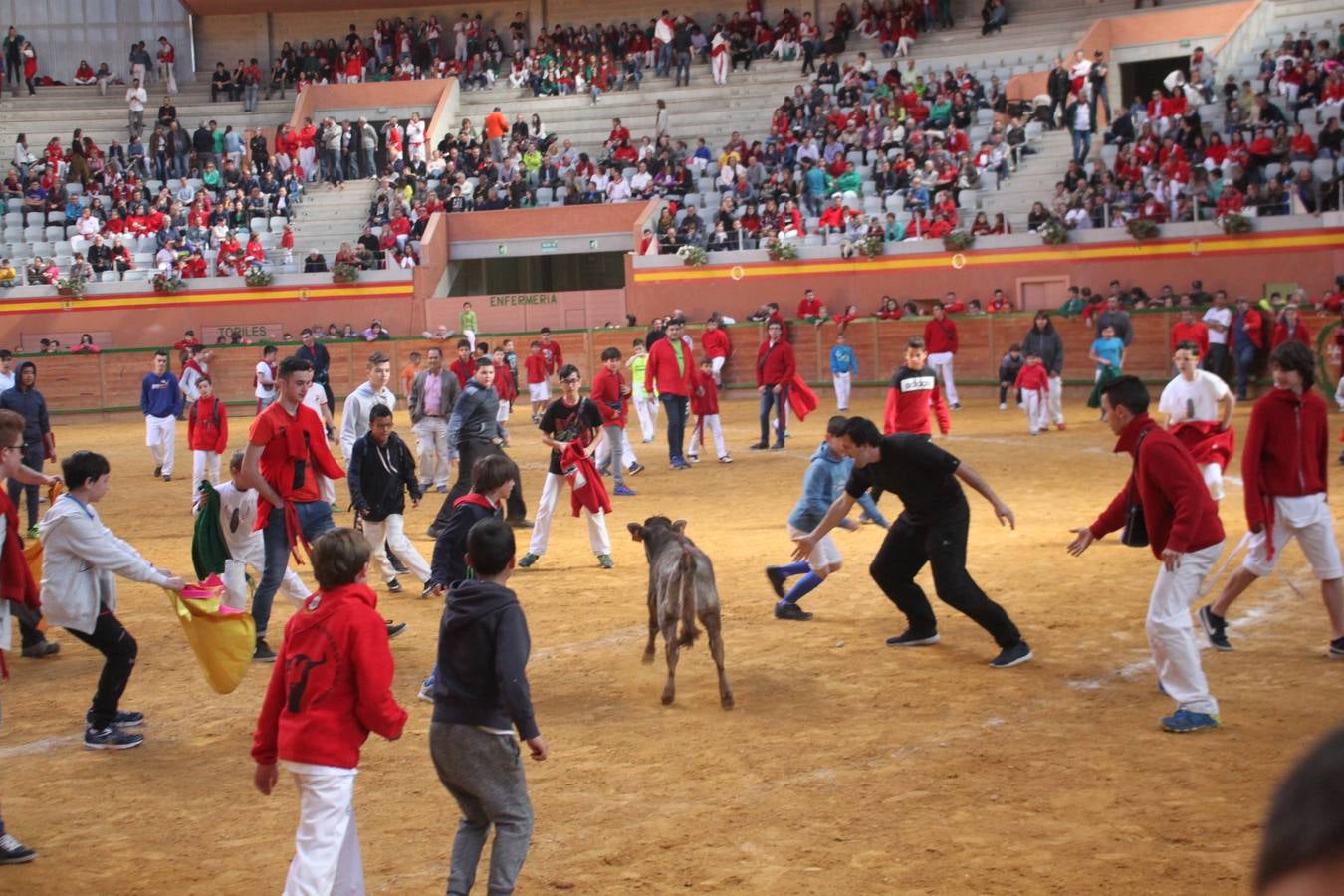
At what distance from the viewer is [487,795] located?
205 inches

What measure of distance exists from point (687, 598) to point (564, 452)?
194 inches

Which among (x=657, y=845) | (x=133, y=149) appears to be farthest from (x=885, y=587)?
(x=133, y=149)

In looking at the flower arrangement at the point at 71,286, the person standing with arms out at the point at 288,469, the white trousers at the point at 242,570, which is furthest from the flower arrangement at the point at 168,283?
the person standing with arms out at the point at 288,469

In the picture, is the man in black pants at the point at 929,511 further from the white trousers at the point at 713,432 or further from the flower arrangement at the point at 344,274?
the flower arrangement at the point at 344,274

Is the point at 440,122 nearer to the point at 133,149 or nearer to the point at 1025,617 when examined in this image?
the point at 133,149

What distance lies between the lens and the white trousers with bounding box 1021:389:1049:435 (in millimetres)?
23047

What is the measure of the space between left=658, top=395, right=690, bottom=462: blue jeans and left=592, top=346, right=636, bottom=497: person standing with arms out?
2.11 meters

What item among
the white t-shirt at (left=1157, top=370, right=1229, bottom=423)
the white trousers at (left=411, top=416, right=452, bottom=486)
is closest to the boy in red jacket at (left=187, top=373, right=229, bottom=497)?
the white trousers at (left=411, top=416, right=452, bottom=486)

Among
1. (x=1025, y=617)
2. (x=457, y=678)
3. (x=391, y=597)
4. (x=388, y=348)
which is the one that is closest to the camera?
(x=457, y=678)

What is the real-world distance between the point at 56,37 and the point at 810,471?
48139 mm

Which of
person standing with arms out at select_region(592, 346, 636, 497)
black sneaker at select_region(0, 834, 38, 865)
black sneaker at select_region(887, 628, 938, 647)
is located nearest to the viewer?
black sneaker at select_region(0, 834, 38, 865)

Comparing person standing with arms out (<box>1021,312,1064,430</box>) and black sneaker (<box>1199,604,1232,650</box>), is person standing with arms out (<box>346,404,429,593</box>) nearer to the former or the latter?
black sneaker (<box>1199,604,1232,650</box>)

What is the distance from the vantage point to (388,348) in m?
36.6

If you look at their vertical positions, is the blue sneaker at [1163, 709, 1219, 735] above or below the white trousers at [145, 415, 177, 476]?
below
